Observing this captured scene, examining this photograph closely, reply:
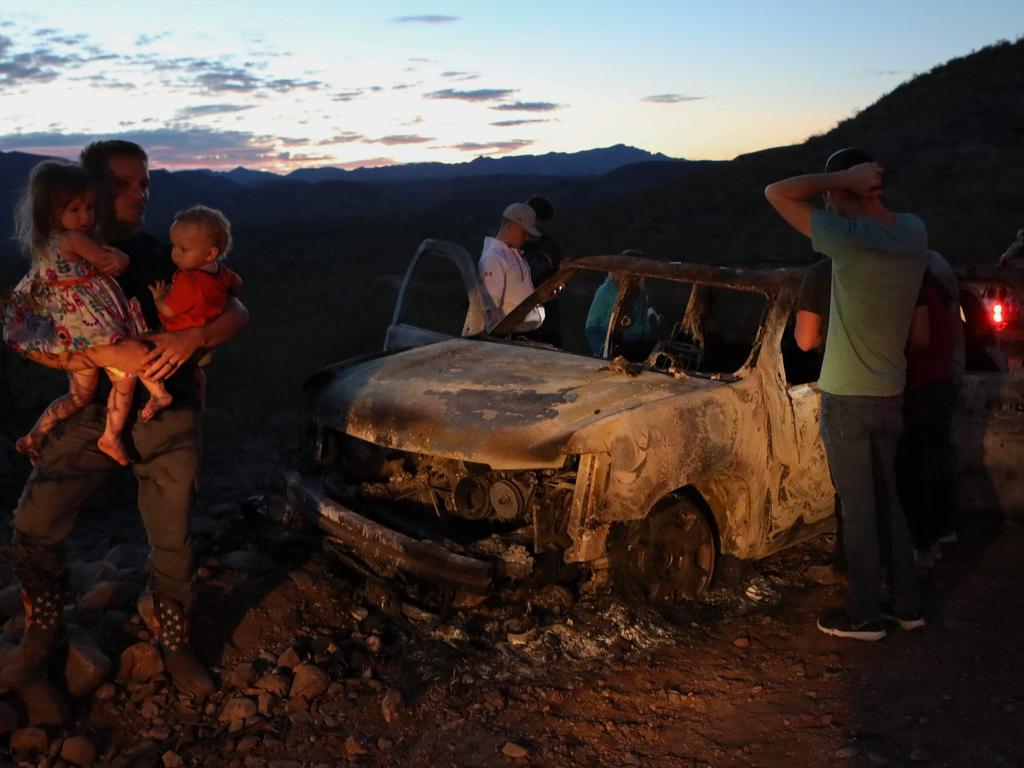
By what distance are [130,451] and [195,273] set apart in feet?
2.19

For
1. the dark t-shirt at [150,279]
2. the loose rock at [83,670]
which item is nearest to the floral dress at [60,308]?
the dark t-shirt at [150,279]

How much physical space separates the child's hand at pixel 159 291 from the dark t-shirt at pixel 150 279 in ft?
0.05

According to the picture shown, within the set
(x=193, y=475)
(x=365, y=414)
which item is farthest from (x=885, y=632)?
(x=193, y=475)

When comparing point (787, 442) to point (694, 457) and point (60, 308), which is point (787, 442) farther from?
point (60, 308)

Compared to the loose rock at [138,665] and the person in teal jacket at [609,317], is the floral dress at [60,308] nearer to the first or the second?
the loose rock at [138,665]

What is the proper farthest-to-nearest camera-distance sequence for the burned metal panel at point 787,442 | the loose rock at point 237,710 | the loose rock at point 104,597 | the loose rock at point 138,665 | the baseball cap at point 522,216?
the baseball cap at point 522,216 → the burned metal panel at point 787,442 → the loose rock at point 104,597 → the loose rock at point 138,665 → the loose rock at point 237,710

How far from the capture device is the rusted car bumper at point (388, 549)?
4.32 metres

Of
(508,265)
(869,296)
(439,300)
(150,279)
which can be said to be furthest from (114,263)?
(439,300)

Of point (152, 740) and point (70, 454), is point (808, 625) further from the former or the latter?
point (70, 454)

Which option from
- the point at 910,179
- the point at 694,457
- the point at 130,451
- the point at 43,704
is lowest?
the point at 43,704

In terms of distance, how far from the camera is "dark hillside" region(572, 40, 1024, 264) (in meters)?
24.7

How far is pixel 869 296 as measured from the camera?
13.9 ft

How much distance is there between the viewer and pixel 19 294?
3.50 metres

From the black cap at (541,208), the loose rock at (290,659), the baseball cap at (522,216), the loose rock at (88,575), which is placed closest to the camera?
the loose rock at (290,659)
